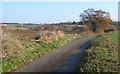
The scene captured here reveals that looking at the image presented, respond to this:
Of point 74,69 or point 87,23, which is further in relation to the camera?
point 87,23

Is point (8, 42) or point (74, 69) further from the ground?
point (8, 42)

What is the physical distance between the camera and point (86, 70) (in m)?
10.9

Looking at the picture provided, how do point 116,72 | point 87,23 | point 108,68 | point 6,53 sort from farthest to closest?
point 87,23 < point 6,53 < point 108,68 < point 116,72

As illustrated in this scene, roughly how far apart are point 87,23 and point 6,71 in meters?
52.9

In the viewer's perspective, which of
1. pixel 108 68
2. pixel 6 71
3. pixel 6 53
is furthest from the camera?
pixel 6 53

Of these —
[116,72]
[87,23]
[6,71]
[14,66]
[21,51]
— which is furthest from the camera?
[87,23]

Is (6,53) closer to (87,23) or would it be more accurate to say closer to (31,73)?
(31,73)

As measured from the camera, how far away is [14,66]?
43.6 feet

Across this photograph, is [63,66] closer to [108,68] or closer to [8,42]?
→ [108,68]

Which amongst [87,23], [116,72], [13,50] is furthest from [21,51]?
[87,23]

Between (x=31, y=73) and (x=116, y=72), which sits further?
(x=31, y=73)

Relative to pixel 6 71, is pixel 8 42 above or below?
above

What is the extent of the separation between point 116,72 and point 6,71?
21.0 ft

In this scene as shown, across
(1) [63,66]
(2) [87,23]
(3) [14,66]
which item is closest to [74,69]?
(1) [63,66]
